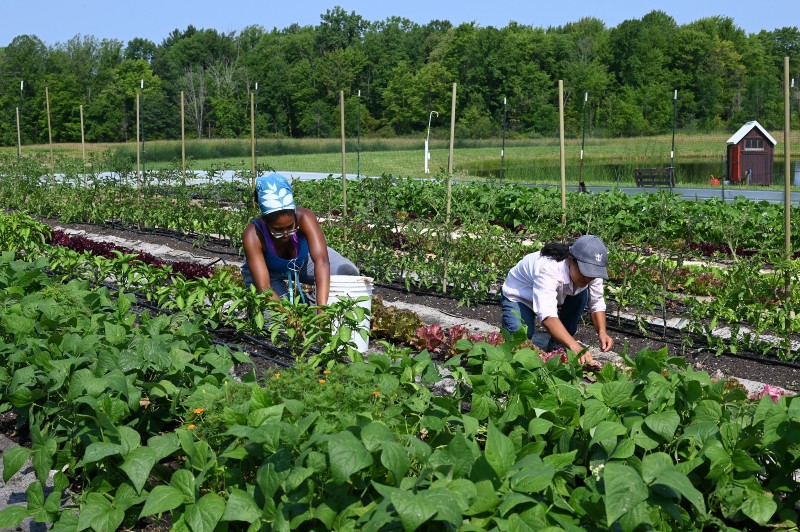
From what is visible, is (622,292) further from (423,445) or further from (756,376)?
(423,445)

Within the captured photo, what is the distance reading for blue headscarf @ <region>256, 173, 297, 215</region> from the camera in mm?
4945

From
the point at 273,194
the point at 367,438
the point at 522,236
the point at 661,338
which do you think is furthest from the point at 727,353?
the point at 367,438

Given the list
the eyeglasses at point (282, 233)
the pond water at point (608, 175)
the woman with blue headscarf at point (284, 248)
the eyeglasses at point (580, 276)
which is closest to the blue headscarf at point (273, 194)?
the woman with blue headscarf at point (284, 248)

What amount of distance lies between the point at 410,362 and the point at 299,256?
2.11m

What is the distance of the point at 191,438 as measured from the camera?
3.02 m

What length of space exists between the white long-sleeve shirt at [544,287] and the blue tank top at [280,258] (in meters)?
1.24

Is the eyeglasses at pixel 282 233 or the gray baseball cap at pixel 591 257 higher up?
the eyeglasses at pixel 282 233

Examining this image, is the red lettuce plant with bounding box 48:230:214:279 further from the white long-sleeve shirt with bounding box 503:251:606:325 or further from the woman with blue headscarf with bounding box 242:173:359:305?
the white long-sleeve shirt with bounding box 503:251:606:325

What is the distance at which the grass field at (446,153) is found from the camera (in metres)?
31.8

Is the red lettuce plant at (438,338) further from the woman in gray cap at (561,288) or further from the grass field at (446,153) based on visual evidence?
the grass field at (446,153)

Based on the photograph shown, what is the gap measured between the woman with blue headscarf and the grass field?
23.8m

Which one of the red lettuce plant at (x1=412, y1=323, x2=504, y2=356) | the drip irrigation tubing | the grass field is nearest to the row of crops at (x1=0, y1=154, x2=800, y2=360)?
the drip irrigation tubing

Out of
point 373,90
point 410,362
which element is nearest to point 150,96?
point 373,90

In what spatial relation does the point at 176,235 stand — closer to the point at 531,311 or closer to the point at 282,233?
the point at 282,233
